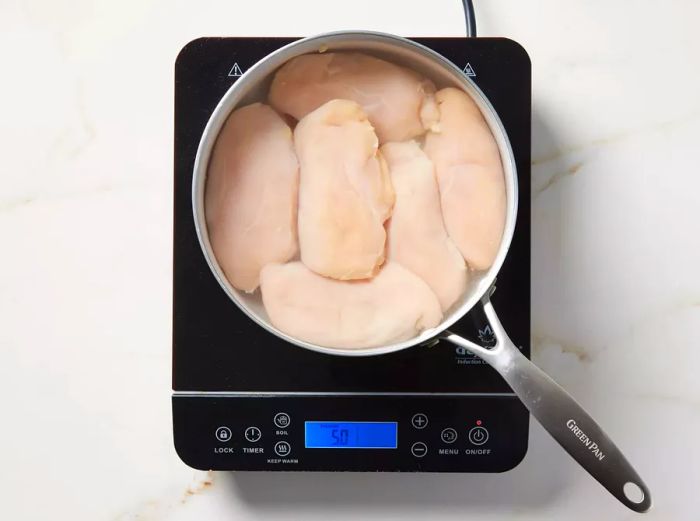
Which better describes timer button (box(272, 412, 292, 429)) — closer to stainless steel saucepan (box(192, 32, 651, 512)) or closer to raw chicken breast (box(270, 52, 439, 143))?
stainless steel saucepan (box(192, 32, 651, 512))

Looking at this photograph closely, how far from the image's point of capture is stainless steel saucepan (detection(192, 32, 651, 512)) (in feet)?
1.72

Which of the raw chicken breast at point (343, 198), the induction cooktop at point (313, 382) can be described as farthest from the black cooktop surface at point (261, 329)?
the raw chicken breast at point (343, 198)

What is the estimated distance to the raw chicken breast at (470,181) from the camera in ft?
1.82

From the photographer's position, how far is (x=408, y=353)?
632 mm

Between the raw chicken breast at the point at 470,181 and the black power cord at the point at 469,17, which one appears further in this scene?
the black power cord at the point at 469,17

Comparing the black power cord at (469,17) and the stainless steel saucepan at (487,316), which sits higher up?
the black power cord at (469,17)

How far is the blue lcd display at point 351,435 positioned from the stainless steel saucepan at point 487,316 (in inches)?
4.7

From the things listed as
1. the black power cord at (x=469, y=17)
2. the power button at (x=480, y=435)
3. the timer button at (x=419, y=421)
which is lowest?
the power button at (x=480, y=435)

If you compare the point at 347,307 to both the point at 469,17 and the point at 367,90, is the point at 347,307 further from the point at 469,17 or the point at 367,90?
the point at 469,17

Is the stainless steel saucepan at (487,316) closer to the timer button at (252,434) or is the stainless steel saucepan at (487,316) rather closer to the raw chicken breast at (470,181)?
the raw chicken breast at (470,181)

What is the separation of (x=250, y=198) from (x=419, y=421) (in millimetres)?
238

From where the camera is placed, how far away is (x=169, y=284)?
68 cm

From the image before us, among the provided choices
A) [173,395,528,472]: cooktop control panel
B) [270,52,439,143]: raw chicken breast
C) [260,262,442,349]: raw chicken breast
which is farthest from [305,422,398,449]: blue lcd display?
[270,52,439,143]: raw chicken breast

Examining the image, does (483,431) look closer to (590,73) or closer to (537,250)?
(537,250)
